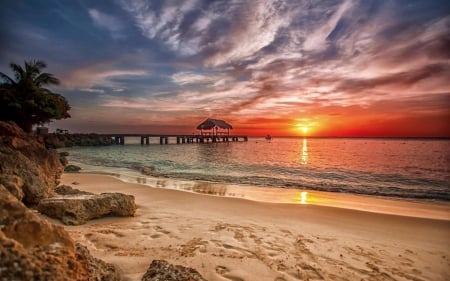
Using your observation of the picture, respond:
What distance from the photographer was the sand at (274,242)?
363 centimetres

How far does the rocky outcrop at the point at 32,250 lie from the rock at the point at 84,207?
3779 mm

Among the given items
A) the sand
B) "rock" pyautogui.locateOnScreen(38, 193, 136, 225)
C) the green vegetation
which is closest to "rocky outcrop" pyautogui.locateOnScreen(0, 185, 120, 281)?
the sand


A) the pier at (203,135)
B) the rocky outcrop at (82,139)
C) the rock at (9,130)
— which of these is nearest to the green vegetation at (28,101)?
the rock at (9,130)

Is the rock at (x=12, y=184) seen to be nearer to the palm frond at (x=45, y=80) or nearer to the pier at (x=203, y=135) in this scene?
the palm frond at (x=45, y=80)

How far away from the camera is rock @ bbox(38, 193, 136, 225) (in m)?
5.20

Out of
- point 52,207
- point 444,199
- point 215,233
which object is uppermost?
point 52,207

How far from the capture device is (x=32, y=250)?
166 cm

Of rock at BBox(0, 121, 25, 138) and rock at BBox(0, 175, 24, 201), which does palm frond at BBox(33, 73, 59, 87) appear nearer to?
Answer: rock at BBox(0, 121, 25, 138)

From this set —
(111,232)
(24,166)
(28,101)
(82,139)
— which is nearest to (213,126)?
(82,139)

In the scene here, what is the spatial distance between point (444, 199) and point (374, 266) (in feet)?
34.3

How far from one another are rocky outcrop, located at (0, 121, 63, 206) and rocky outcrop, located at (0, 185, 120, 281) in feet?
9.63

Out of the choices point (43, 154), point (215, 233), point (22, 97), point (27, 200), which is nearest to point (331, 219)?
point (215, 233)

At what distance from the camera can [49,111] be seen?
1245 centimetres

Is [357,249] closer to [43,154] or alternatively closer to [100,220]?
[100,220]
